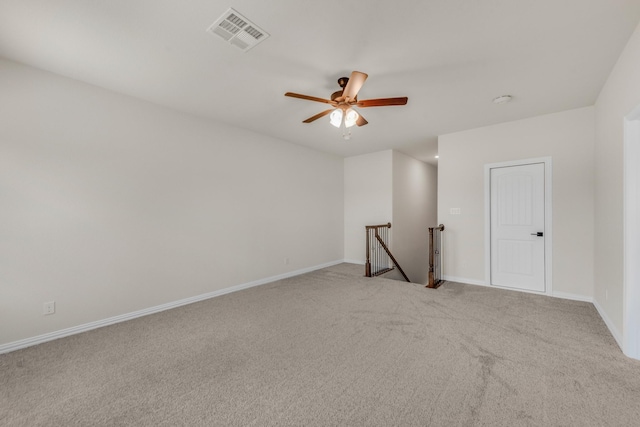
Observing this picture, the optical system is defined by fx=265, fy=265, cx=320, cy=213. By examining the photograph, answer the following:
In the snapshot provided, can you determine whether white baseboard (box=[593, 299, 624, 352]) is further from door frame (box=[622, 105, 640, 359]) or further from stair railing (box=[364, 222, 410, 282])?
stair railing (box=[364, 222, 410, 282])

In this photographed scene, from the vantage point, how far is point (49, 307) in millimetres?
2707

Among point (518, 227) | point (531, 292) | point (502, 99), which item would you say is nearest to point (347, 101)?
point (502, 99)

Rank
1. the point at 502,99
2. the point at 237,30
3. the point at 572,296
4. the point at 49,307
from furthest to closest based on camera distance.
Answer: the point at 572,296
the point at 502,99
the point at 49,307
the point at 237,30

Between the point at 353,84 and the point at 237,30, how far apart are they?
1.05 meters

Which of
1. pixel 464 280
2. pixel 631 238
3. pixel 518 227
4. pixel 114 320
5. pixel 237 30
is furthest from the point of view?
pixel 464 280

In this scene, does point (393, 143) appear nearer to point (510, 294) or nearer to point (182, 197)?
point (510, 294)

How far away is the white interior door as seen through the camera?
4000mm

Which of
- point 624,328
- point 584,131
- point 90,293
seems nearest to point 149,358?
point 90,293

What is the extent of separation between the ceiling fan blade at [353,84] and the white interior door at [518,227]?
10.4 feet

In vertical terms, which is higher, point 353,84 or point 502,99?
point 502,99

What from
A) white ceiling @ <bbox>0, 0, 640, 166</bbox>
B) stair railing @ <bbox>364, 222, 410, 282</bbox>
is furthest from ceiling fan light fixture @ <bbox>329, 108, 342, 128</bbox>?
stair railing @ <bbox>364, 222, 410, 282</bbox>

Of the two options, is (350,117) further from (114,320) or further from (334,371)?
(114,320)

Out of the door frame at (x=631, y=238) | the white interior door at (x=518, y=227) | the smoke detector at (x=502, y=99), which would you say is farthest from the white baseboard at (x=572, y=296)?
the smoke detector at (x=502, y=99)

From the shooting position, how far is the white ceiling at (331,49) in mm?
1916
